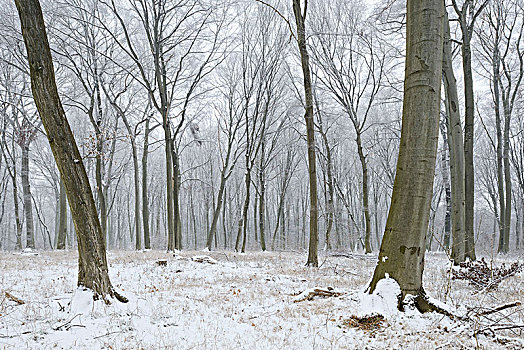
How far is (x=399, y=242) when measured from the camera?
13.5 ft

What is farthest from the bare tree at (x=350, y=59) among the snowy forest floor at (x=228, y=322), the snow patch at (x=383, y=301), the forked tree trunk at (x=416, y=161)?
the snow patch at (x=383, y=301)

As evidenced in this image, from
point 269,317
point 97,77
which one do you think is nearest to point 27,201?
point 97,77

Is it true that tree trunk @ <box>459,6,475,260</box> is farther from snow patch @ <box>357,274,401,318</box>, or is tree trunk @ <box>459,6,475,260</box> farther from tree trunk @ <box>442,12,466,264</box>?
snow patch @ <box>357,274,401,318</box>

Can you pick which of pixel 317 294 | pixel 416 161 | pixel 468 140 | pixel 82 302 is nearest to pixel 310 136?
pixel 468 140

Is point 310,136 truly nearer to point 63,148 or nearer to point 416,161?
point 416,161

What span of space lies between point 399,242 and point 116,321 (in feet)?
11.3

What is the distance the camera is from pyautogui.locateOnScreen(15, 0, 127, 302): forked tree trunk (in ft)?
14.3

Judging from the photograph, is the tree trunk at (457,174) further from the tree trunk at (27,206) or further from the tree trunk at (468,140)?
the tree trunk at (27,206)

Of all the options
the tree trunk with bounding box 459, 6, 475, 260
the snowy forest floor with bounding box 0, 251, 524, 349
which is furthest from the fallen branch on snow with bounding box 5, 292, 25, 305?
Result: the tree trunk with bounding box 459, 6, 475, 260

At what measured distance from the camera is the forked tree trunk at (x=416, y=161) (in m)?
4.06

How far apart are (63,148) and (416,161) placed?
176 inches

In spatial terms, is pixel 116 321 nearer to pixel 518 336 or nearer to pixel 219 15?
pixel 518 336

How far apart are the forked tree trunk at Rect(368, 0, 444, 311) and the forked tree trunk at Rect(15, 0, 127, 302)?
11.8 ft

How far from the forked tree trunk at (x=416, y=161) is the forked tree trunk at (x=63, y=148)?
3.61 metres
